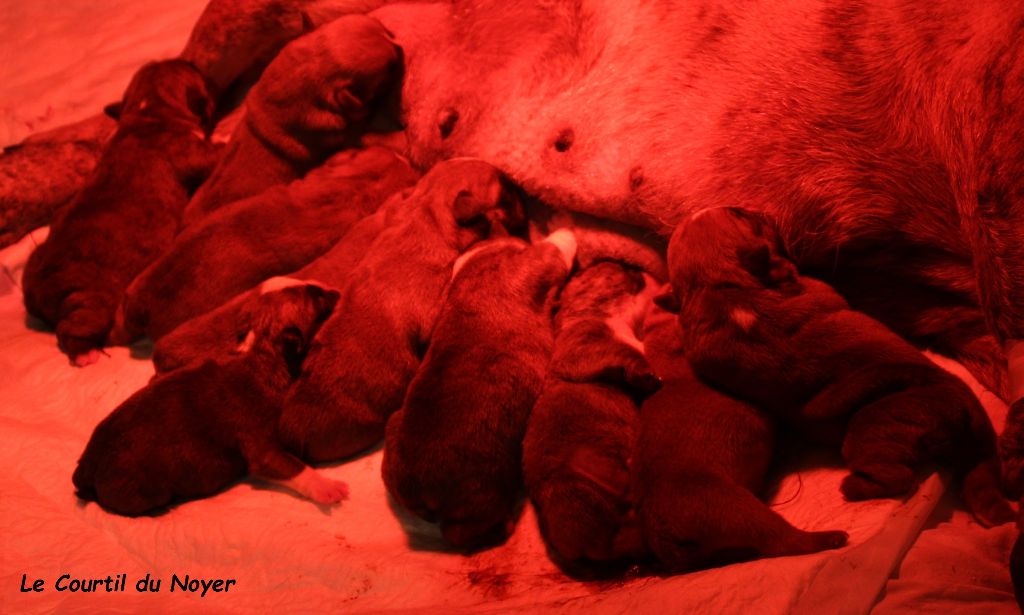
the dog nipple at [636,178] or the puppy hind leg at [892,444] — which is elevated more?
the dog nipple at [636,178]

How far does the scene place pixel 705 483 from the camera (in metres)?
2.04

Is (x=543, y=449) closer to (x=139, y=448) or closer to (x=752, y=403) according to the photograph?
(x=752, y=403)

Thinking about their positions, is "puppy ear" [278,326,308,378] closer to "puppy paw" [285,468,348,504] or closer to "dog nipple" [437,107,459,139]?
"puppy paw" [285,468,348,504]

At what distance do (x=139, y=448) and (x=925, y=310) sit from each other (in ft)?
7.08

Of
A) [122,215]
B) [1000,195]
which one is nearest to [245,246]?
[122,215]

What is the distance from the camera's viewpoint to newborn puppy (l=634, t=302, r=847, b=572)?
1954 millimetres

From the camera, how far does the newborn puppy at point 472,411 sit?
2.27 metres

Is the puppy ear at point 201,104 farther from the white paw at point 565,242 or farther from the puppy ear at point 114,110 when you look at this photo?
the white paw at point 565,242

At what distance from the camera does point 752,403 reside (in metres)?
2.31

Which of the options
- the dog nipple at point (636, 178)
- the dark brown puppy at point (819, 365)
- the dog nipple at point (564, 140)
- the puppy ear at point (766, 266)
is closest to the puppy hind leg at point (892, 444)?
the dark brown puppy at point (819, 365)

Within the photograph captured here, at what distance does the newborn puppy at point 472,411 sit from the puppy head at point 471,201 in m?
0.27

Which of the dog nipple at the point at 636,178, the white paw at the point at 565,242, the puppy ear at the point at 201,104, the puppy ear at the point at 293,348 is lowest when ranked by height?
the puppy ear at the point at 293,348

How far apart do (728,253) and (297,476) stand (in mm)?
1308

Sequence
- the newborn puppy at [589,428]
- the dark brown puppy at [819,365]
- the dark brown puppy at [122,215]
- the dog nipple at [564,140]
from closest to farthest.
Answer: the dark brown puppy at [819,365], the newborn puppy at [589,428], the dog nipple at [564,140], the dark brown puppy at [122,215]
